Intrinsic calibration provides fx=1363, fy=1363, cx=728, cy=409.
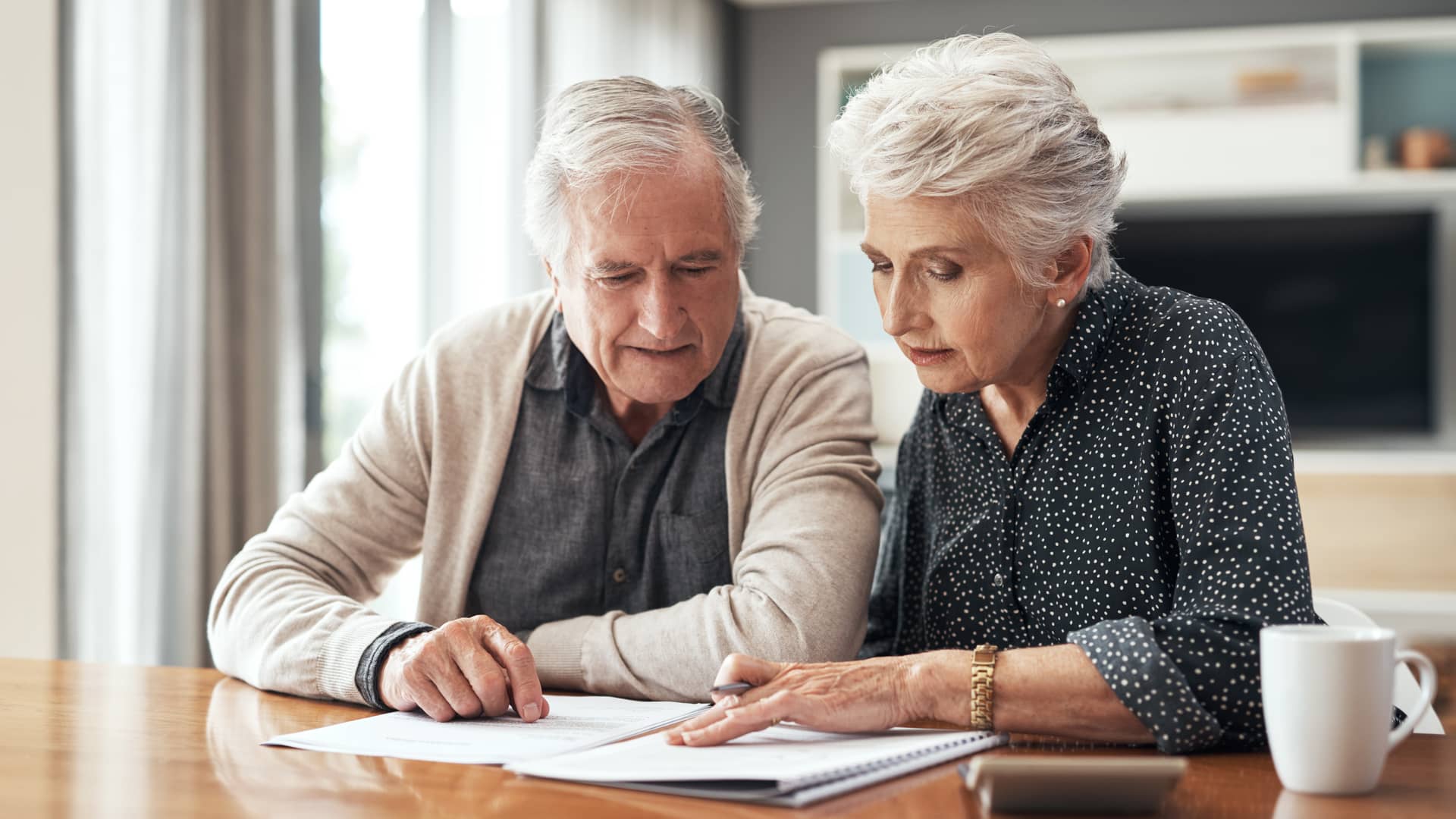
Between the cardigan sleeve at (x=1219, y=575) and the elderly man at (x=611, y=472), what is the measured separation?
343 millimetres

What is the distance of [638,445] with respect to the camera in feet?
5.20

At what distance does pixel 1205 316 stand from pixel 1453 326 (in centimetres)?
472

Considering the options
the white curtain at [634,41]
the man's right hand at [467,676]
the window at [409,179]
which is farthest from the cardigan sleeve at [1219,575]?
the white curtain at [634,41]

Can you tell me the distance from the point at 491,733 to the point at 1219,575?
0.61 metres

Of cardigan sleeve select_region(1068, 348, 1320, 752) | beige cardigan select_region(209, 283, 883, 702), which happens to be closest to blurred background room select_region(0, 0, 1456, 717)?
beige cardigan select_region(209, 283, 883, 702)

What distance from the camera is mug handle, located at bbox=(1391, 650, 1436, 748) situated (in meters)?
0.93

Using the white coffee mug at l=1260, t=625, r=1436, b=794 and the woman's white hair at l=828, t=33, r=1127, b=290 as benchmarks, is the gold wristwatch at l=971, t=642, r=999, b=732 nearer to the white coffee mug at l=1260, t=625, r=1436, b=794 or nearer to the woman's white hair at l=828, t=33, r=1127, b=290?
the white coffee mug at l=1260, t=625, r=1436, b=794

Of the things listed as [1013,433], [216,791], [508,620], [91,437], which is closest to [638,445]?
[508,620]

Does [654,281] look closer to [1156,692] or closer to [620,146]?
[620,146]

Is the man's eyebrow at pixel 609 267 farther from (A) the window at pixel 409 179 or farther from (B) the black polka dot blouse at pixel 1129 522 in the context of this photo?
(A) the window at pixel 409 179

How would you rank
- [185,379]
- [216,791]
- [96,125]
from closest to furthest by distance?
1. [216,791]
2. [96,125]
3. [185,379]

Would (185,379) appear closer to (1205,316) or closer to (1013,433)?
(1013,433)

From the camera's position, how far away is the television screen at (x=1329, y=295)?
5340 mm

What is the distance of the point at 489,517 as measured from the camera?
1.56 meters
